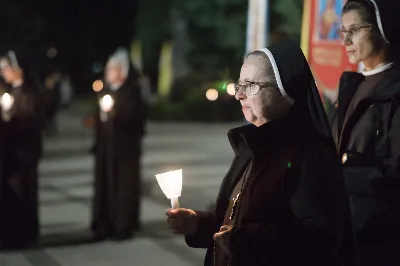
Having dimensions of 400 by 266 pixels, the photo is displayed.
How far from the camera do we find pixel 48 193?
11.7 m

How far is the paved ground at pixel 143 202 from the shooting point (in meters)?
7.60

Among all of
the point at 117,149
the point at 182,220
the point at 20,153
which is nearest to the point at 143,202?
the point at 117,149

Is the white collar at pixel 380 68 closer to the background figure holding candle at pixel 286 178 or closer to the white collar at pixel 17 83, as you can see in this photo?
the background figure holding candle at pixel 286 178

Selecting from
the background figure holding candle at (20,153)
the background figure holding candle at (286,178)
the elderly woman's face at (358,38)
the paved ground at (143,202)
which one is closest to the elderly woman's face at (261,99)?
the background figure holding candle at (286,178)

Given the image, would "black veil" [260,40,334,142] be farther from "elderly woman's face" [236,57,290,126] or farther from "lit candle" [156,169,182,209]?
"lit candle" [156,169,182,209]

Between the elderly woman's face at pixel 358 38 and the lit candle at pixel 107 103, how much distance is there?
16.1 ft

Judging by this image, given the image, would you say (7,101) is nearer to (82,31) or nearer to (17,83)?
(17,83)

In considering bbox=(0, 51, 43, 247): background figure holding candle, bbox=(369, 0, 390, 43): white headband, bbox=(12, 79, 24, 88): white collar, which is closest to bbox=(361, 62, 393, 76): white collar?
bbox=(369, 0, 390, 43): white headband

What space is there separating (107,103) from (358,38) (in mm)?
5003

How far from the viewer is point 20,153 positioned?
26.2 ft

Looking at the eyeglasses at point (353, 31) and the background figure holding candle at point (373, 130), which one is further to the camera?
the eyeglasses at point (353, 31)

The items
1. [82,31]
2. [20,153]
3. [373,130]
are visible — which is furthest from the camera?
[82,31]

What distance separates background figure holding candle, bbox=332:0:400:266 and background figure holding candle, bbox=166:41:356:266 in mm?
577

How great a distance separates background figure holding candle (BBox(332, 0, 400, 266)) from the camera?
336cm
